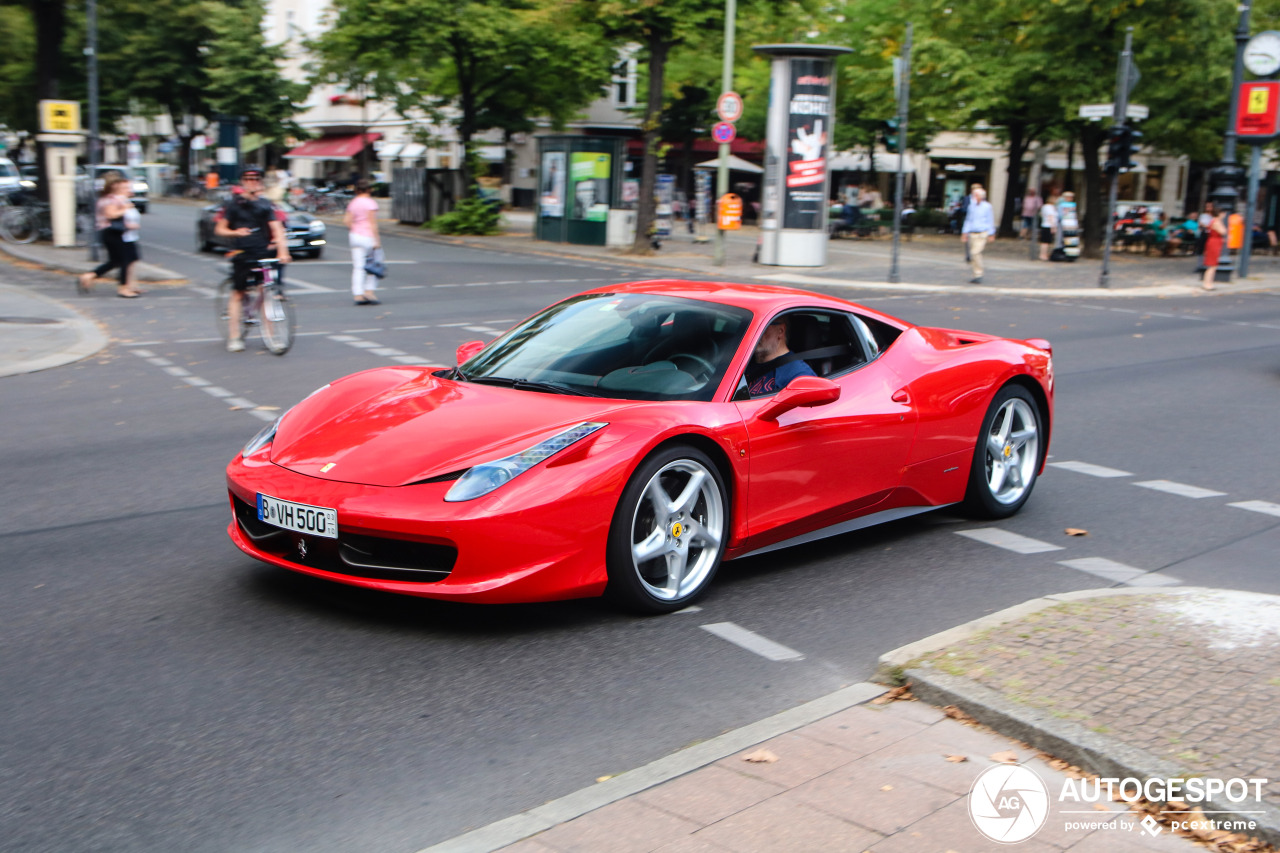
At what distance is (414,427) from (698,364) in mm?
1285

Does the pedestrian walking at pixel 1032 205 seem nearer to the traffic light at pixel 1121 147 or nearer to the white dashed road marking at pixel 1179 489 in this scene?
the traffic light at pixel 1121 147

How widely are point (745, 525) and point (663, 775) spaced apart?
73.6 inches

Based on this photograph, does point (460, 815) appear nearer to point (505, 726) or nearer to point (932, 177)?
point (505, 726)

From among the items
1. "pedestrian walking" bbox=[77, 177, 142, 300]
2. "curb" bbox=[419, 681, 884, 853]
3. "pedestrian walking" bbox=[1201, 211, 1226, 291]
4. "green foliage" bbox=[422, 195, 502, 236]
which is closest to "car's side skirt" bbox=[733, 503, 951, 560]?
"curb" bbox=[419, 681, 884, 853]

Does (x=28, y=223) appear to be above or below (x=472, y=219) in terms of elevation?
below

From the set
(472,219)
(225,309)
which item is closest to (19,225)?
(472,219)

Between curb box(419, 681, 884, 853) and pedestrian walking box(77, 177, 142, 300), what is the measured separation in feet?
53.2

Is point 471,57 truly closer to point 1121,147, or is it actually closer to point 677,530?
point 1121,147

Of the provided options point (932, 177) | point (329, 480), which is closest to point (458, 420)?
point (329, 480)

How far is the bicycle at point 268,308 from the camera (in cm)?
1295

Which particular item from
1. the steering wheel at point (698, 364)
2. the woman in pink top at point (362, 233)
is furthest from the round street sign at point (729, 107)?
the steering wheel at point (698, 364)

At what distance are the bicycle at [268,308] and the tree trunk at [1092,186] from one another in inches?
998

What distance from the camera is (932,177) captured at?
64188mm

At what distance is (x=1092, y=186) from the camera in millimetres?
33500
